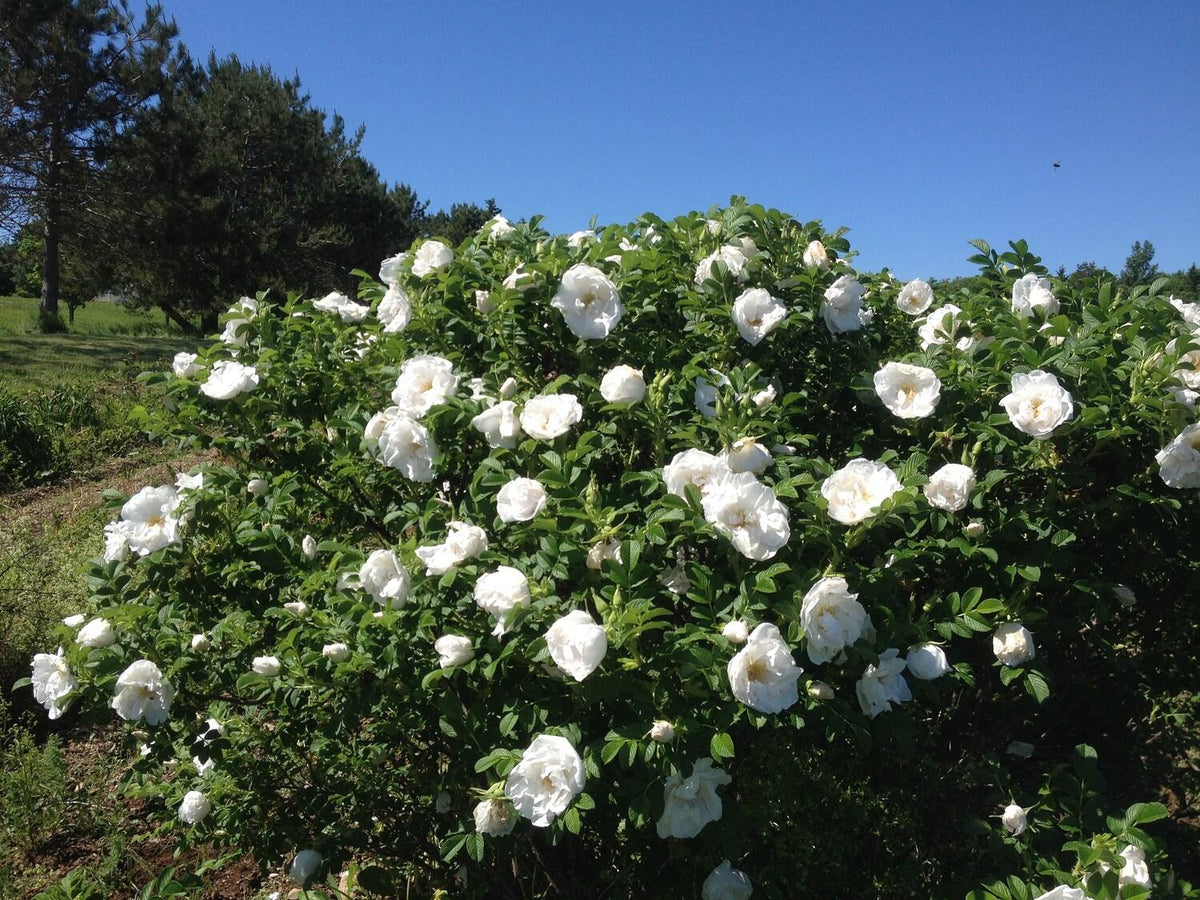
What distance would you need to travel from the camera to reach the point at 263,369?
214 cm

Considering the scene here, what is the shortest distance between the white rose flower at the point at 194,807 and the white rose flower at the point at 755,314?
5.85 feet

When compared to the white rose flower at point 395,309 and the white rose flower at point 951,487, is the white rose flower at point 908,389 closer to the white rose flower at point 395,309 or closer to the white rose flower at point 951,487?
the white rose flower at point 951,487

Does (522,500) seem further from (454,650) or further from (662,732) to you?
(662,732)

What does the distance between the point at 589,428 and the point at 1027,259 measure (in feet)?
4.81

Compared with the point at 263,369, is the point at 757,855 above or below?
below

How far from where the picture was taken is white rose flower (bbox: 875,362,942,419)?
6.19ft

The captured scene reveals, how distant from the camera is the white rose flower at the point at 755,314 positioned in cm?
192

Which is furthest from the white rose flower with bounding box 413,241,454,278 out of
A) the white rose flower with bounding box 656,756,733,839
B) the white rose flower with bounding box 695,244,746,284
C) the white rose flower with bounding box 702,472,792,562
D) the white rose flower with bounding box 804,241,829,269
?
the white rose flower with bounding box 656,756,733,839

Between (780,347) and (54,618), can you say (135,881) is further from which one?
(780,347)

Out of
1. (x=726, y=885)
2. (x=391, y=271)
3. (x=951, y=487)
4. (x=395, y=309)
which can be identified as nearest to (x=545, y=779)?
(x=726, y=885)

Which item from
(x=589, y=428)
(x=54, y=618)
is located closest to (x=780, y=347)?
(x=589, y=428)

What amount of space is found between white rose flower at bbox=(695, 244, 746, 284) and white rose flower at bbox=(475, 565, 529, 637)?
0.92 m

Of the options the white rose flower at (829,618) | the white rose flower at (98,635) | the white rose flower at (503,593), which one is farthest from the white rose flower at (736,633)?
the white rose flower at (98,635)

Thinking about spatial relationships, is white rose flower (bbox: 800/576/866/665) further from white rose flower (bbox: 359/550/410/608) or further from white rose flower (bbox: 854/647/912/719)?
white rose flower (bbox: 359/550/410/608)
